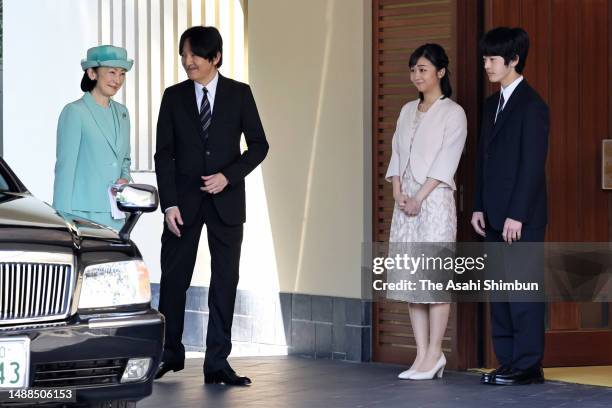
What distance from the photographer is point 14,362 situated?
4.89 metres

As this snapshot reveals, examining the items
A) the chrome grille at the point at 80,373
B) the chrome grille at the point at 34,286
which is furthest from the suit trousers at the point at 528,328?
the chrome grille at the point at 34,286

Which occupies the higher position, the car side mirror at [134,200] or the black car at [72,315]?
the car side mirror at [134,200]

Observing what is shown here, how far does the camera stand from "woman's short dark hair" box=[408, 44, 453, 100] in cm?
788

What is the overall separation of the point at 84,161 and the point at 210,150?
0.77 meters

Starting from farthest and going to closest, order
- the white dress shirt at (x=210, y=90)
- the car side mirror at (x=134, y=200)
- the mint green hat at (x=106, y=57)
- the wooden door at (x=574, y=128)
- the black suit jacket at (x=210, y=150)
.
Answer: the wooden door at (x=574, y=128)
the white dress shirt at (x=210, y=90)
the black suit jacket at (x=210, y=150)
the mint green hat at (x=106, y=57)
the car side mirror at (x=134, y=200)

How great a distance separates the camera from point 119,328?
→ 16.9 ft

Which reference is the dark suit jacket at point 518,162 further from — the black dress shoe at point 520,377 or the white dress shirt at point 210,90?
the white dress shirt at point 210,90

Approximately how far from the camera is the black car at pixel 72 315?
493 centimetres

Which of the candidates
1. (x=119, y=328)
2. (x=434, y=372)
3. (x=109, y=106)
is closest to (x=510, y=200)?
(x=434, y=372)

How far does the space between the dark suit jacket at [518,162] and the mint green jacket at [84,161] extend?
82.8 inches

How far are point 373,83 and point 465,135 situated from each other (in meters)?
1.11

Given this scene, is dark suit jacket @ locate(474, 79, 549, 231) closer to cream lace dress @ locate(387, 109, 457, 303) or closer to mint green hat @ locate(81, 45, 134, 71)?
cream lace dress @ locate(387, 109, 457, 303)

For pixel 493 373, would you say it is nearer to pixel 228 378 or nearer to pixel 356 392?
pixel 356 392

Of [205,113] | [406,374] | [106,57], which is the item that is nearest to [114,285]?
[106,57]
